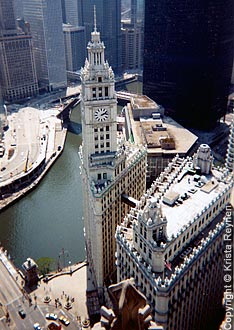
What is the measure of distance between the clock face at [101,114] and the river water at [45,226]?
6715 centimetres

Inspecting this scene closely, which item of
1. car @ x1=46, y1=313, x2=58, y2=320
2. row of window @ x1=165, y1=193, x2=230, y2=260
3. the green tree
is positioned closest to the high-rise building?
car @ x1=46, y1=313, x2=58, y2=320

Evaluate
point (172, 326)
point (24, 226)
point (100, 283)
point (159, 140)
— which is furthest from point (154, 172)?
point (172, 326)

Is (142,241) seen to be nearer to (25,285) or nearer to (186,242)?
(186,242)

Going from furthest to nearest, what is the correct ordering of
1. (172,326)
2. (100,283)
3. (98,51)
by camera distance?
(100,283) → (98,51) → (172,326)

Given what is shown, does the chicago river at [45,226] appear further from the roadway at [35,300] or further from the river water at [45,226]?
the roadway at [35,300]

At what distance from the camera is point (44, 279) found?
129 metres

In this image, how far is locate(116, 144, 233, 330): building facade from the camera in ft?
251

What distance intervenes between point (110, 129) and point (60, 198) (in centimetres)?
9267

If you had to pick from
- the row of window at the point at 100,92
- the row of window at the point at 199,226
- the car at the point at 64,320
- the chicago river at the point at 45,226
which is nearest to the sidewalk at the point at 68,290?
the car at the point at 64,320

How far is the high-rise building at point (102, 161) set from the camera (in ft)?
332

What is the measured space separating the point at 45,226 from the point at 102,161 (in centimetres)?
7210

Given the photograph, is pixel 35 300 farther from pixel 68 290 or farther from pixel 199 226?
pixel 199 226

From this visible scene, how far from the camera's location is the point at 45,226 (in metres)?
164

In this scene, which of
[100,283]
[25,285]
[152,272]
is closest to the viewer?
[152,272]
